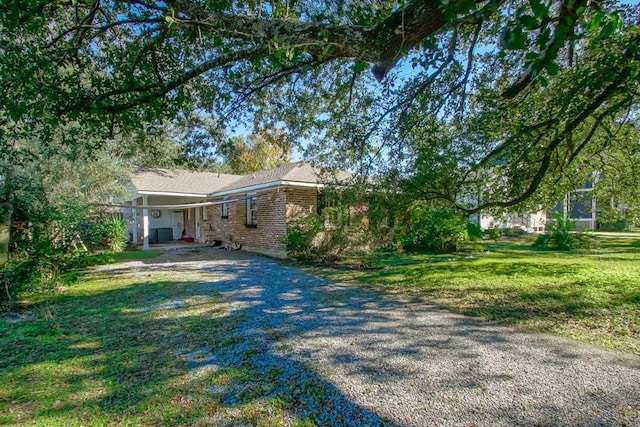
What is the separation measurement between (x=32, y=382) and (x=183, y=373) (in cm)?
141

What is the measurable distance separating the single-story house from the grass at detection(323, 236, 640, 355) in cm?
326

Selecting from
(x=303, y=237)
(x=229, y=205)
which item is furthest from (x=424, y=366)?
(x=229, y=205)

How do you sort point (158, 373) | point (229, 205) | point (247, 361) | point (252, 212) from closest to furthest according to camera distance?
point (158, 373), point (247, 361), point (252, 212), point (229, 205)

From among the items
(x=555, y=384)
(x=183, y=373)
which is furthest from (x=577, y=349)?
(x=183, y=373)

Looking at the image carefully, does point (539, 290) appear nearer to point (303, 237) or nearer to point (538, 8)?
point (538, 8)

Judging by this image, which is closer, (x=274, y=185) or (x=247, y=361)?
(x=247, y=361)

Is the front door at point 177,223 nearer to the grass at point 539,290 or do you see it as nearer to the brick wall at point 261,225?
the brick wall at point 261,225

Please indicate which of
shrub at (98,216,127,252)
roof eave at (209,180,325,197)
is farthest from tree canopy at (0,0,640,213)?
shrub at (98,216,127,252)

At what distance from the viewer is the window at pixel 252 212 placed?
1371 cm

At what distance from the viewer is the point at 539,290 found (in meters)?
6.42

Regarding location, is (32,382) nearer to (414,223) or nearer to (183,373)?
(183,373)

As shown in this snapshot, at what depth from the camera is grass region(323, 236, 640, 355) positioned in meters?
4.62

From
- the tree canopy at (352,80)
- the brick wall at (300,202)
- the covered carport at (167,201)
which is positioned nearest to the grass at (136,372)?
the tree canopy at (352,80)

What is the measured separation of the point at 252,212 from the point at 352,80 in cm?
914
